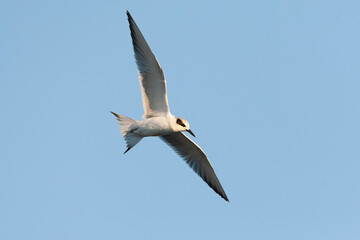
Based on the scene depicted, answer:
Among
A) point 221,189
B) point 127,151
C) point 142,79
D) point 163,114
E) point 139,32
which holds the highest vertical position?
point 139,32

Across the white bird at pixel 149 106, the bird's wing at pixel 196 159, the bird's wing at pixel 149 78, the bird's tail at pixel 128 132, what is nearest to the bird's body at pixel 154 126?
the white bird at pixel 149 106

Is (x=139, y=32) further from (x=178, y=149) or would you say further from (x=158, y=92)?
(x=178, y=149)

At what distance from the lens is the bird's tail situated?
11797mm

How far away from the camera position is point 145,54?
11.1 metres

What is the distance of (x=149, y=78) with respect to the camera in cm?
1141

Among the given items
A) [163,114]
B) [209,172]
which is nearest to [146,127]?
[163,114]

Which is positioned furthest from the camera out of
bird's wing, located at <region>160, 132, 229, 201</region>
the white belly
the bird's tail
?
bird's wing, located at <region>160, 132, 229, 201</region>

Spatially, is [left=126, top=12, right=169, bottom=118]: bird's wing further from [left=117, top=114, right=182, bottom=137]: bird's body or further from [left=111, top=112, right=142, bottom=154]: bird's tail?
[left=111, top=112, right=142, bottom=154]: bird's tail

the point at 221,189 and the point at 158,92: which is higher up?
the point at 158,92

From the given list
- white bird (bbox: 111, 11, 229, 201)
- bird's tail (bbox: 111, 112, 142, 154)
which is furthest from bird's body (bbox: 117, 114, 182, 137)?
bird's tail (bbox: 111, 112, 142, 154)

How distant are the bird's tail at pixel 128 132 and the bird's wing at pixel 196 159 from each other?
4.55ft

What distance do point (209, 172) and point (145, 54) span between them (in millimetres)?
3857

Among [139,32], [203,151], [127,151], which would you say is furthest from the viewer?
[203,151]

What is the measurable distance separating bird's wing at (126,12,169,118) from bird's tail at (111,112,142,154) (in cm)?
45
